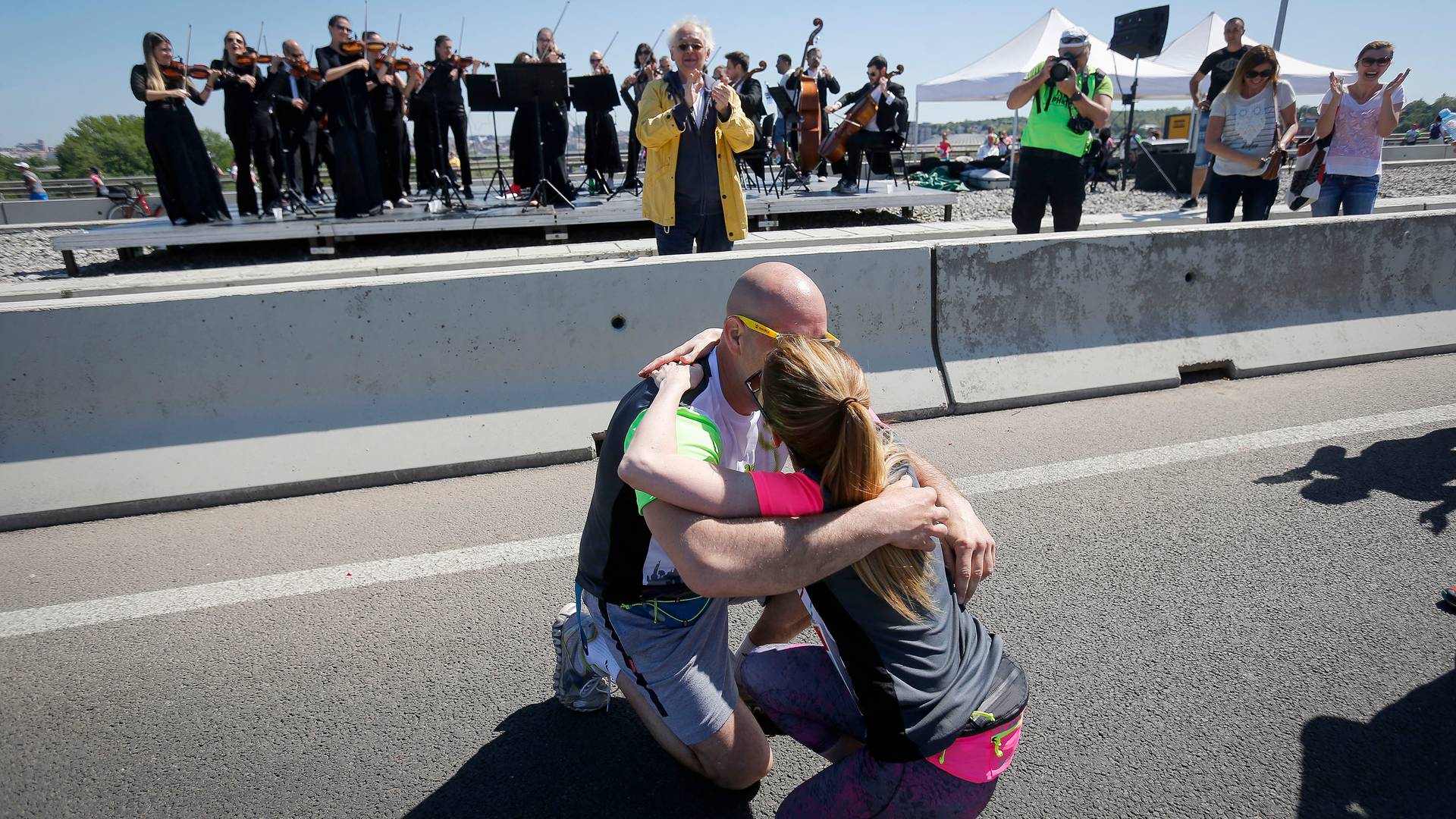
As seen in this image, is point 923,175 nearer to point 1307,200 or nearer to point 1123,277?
point 1307,200

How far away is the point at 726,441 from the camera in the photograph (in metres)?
2.42

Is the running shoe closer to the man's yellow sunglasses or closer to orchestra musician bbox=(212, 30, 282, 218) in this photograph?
the man's yellow sunglasses

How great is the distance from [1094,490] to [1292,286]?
2919 mm

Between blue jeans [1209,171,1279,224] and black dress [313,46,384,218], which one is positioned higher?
black dress [313,46,384,218]

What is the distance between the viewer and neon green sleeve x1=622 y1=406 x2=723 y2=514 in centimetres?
201

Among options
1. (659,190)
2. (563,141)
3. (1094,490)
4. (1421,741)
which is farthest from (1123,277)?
(563,141)

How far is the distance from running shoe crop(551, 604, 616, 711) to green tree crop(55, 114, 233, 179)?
84411 mm

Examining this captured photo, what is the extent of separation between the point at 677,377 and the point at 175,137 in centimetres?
1053

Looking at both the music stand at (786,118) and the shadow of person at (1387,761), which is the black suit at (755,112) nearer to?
the music stand at (786,118)

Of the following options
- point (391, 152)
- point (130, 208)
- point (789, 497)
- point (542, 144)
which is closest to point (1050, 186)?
point (789, 497)

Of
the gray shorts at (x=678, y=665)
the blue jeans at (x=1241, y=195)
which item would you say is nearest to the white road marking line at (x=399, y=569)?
the gray shorts at (x=678, y=665)

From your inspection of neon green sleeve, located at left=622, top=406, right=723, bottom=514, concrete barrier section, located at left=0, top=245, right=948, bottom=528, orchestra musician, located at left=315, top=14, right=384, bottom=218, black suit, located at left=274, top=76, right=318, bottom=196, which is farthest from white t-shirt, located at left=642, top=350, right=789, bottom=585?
black suit, located at left=274, top=76, right=318, bottom=196

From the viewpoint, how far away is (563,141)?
12539mm

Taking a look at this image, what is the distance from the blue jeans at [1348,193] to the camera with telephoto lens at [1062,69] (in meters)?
2.67
